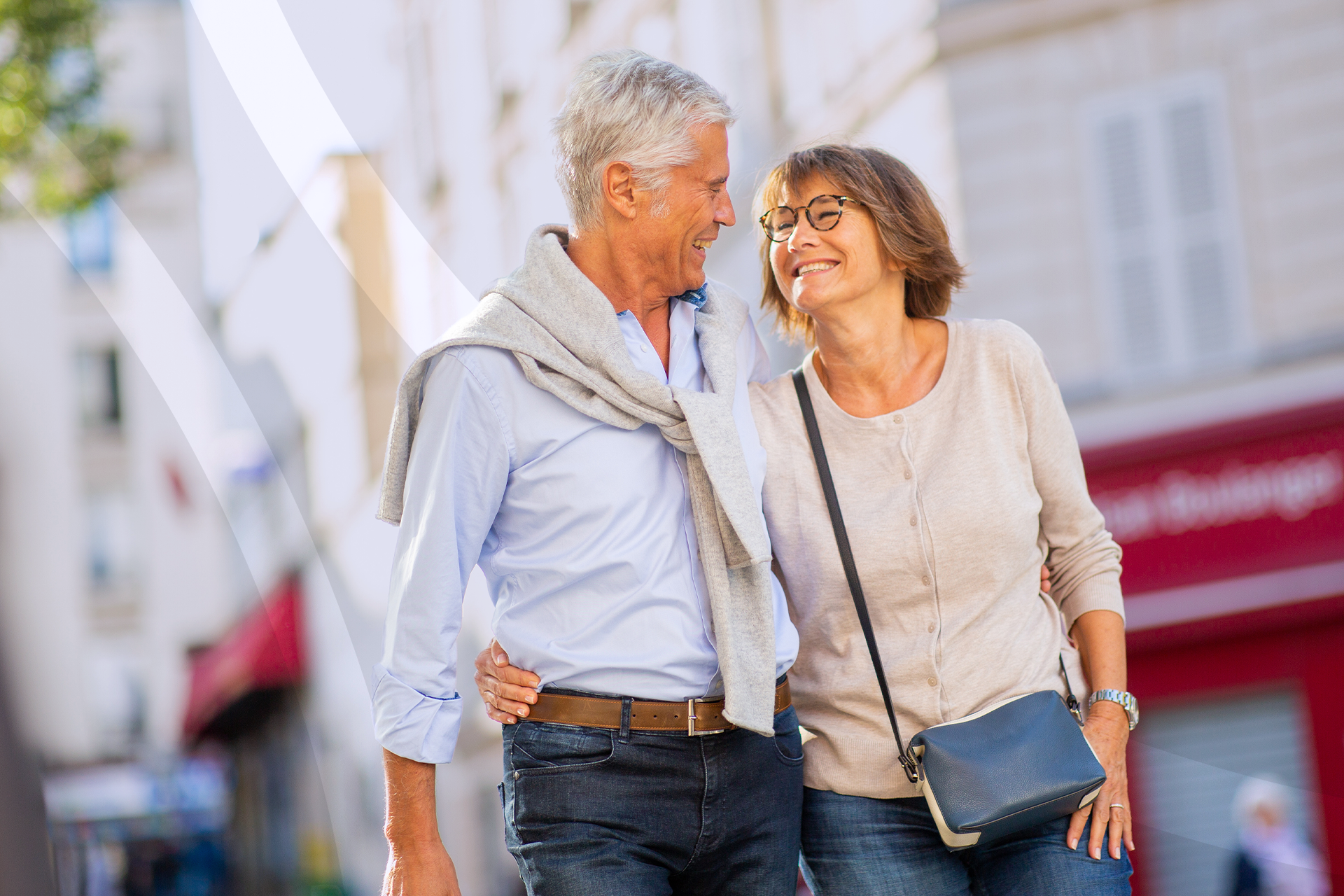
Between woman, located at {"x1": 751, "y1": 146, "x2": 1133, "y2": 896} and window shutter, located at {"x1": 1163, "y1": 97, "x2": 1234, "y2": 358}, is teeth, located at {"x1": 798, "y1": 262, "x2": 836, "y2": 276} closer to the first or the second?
woman, located at {"x1": 751, "y1": 146, "x2": 1133, "y2": 896}

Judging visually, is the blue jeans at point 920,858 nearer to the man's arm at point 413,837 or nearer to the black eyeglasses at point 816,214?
the man's arm at point 413,837

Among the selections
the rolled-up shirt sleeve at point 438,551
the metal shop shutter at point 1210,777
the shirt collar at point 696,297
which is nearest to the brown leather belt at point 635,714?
the rolled-up shirt sleeve at point 438,551

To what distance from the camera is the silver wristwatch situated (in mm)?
2273

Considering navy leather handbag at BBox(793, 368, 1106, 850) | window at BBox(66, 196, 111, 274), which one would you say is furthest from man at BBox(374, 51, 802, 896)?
window at BBox(66, 196, 111, 274)

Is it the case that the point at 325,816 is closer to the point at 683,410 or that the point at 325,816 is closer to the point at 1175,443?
the point at 1175,443

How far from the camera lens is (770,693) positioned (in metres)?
2.02

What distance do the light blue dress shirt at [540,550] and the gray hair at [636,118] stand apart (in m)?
0.34

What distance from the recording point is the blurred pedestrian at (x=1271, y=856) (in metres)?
7.36

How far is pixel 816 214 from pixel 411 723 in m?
1.03

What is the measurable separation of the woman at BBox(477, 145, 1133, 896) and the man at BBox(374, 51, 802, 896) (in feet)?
0.44

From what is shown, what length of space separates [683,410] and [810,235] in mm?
460

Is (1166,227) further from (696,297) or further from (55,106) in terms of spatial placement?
(696,297)

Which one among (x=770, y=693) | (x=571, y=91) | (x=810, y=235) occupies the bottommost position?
(x=770, y=693)

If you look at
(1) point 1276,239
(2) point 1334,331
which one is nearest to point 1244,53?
(1) point 1276,239
